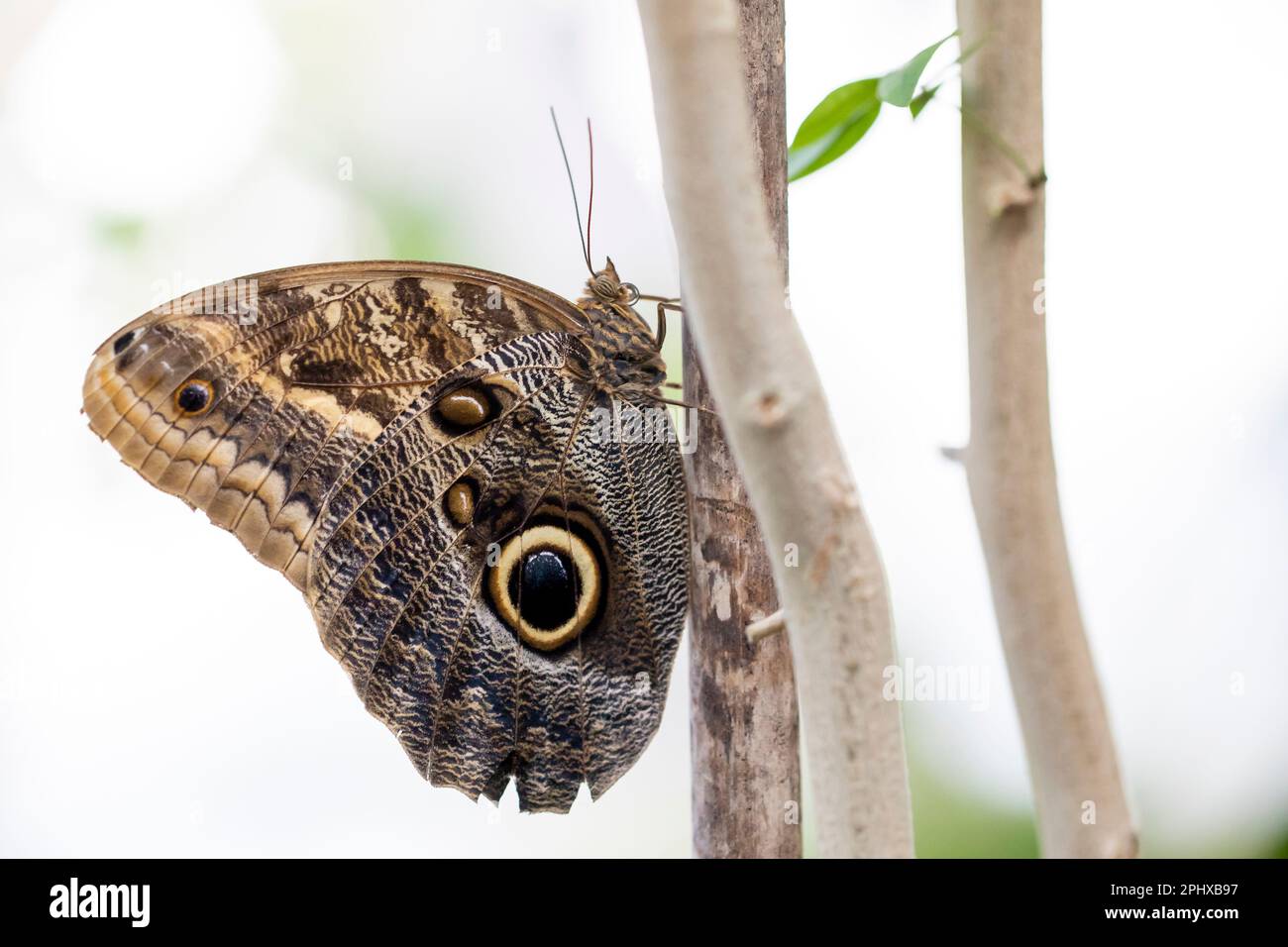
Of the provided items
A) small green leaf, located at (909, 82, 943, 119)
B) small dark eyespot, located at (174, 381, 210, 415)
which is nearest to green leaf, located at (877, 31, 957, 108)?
small green leaf, located at (909, 82, 943, 119)

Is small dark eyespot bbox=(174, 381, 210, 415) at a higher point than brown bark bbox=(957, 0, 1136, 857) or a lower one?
higher

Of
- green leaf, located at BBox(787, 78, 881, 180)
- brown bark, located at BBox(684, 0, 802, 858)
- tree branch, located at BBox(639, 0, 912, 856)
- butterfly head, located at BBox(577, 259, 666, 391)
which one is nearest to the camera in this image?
tree branch, located at BBox(639, 0, 912, 856)

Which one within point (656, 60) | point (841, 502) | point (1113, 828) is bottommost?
point (1113, 828)

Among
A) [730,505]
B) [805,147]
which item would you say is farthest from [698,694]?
[805,147]

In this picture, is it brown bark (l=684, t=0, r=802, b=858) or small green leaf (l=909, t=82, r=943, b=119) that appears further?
brown bark (l=684, t=0, r=802, b=858)

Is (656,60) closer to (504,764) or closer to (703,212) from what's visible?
(703,212)

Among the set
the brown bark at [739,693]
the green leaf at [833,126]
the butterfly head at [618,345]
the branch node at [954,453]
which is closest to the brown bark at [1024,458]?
the branch node at [954,453]

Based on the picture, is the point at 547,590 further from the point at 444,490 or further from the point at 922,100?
the point at 922,100

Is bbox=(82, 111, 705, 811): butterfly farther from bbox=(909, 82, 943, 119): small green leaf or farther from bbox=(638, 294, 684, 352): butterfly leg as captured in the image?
bbox=(909, 82, 943, 119): small green leaf
